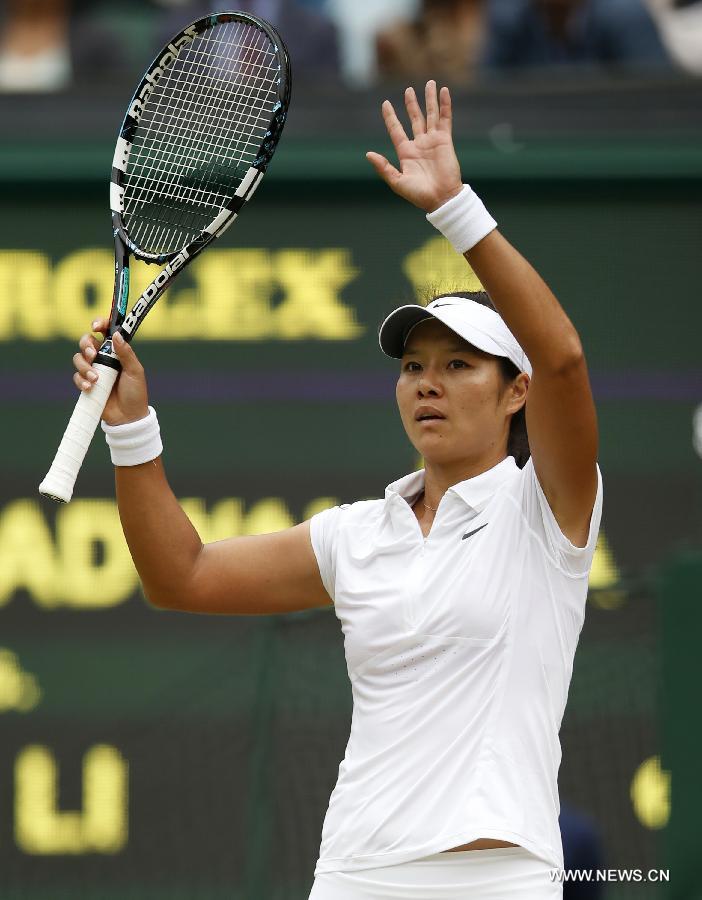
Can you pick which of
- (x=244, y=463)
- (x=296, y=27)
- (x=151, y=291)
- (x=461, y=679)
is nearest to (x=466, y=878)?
(x=461, y=679)

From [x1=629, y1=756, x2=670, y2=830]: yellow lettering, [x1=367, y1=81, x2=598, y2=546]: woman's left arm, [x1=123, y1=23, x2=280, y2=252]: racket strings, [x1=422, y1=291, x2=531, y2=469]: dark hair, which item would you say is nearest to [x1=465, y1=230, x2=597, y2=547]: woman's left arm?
[x1=367, y1=81, x2=598, y2=546]: woman's left arm

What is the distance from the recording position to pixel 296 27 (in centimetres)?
441

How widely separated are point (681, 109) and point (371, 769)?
2320 millimetres

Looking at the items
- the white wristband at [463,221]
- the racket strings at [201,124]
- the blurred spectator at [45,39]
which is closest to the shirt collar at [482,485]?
the white wristband at [463,221]

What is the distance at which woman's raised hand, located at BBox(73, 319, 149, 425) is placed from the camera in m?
2.40

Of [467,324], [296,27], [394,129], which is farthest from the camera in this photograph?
[296,27]

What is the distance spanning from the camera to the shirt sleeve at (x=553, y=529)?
220 centimetres

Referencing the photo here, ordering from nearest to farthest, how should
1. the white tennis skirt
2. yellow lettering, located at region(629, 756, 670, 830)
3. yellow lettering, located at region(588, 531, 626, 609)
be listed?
the white tennis skirt < yellow lettering, located at region(629, 756, 670, 830) < yellow lettering, located at region(588, 531, 626, 609)

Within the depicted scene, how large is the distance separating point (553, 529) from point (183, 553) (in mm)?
566

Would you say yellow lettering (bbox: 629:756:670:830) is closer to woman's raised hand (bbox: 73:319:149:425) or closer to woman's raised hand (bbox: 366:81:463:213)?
woman's raised hand (bbox: 73:319:149:425)

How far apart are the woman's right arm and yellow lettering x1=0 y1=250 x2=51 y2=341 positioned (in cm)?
158

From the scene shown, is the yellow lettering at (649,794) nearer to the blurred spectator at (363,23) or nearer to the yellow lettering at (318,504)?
the yellow lettering at (318,504)

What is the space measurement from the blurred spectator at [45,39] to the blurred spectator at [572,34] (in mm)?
1034

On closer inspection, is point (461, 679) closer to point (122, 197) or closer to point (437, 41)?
point (122, 197)
